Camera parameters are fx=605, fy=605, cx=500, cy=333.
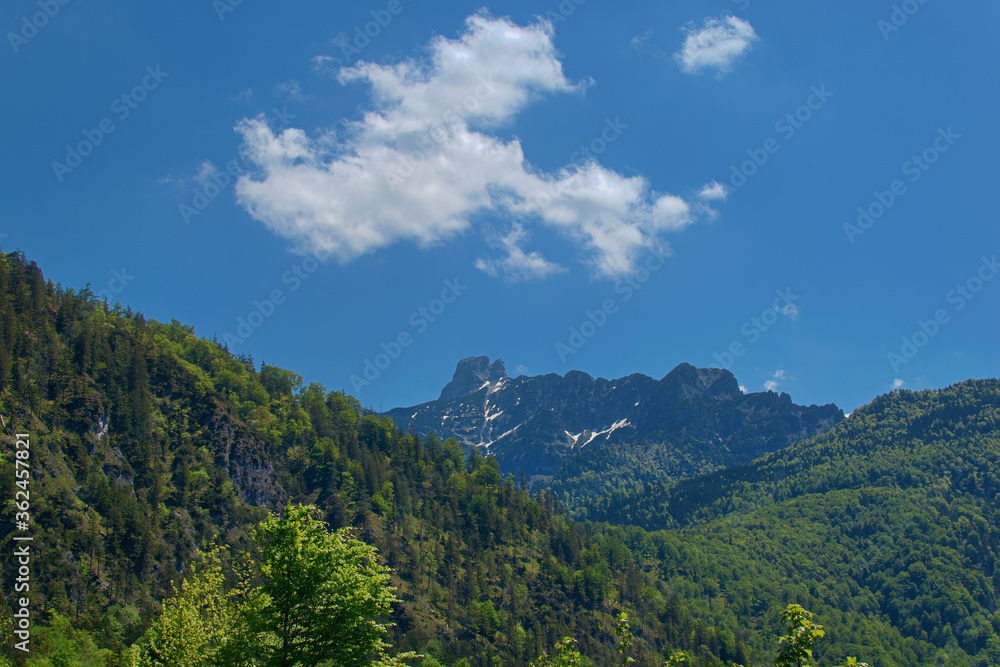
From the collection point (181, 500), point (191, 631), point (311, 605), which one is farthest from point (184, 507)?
point (311, 605)

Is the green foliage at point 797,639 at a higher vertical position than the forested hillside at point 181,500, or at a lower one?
lower

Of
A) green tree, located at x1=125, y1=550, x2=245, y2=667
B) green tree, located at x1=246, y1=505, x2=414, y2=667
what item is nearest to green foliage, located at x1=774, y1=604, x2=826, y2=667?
green tree, located at x1=246, y1=505, x2=414, y2=667

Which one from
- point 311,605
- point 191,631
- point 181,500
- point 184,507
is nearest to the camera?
point 311,605

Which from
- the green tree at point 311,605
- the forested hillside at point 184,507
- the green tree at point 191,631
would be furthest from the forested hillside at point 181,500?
the green tree at point 311,605

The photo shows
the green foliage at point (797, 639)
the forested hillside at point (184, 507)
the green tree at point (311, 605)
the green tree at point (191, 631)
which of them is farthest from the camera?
the forested hillside at point (184, 507)

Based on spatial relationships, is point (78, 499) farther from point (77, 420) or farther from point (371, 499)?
point (371, 499)

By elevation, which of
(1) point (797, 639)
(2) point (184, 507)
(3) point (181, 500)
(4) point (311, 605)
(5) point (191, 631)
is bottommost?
(1) point (797, 639)

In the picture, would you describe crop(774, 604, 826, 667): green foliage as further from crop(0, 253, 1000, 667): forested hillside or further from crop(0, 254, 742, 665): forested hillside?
crop(0, 254, 742, 665): forested hillside

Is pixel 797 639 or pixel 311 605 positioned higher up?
pixel 311 605

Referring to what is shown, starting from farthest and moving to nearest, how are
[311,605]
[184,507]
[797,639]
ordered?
[184,507] → [311,605] → [797,639]

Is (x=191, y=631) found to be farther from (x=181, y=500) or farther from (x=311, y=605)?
(x=181, y=500)

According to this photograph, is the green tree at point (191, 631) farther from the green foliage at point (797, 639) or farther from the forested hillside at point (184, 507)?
the forested hillside at point (184, 507)

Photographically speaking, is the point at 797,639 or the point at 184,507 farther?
the point at 184,507

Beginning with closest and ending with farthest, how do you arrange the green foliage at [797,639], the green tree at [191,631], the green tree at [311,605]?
1. the green foliage at [797,639]
2. the green tree at [311,605]
3. the green tree at [191,631]
